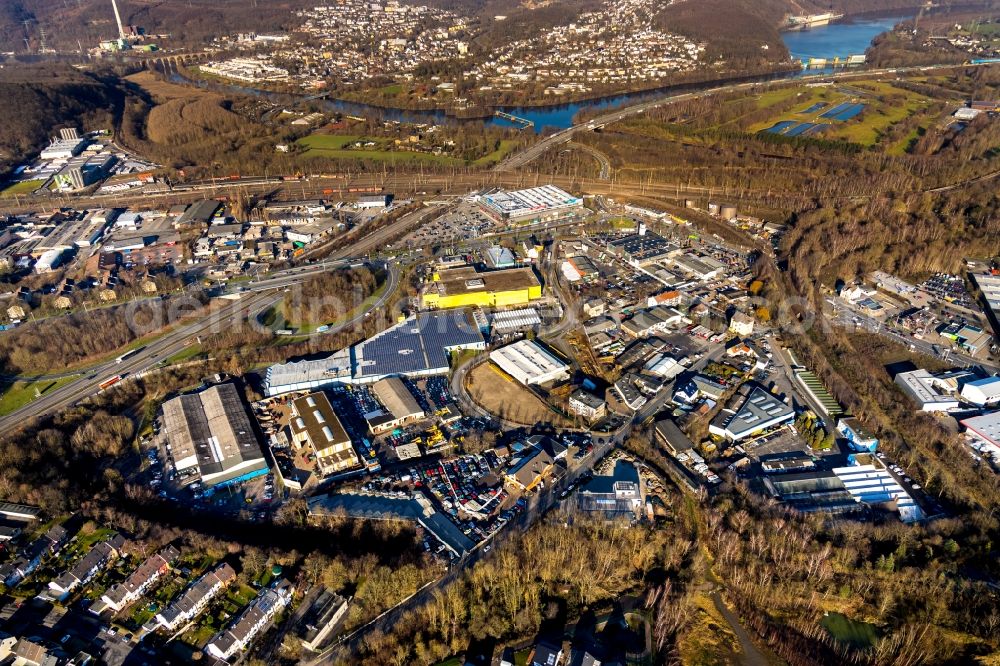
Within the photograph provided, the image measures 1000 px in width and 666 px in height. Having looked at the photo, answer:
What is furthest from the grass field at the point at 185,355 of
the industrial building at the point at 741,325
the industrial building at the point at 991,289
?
the industrial building at the point at 991,289

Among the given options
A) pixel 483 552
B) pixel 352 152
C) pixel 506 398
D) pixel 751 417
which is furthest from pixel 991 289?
pixel 352 152

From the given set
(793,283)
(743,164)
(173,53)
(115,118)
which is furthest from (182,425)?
(173,53)

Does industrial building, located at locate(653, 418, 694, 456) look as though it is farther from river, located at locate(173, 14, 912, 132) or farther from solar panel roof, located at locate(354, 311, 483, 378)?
river, located at locate(173, 14, 912, 132)

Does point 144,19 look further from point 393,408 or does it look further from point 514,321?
point 393,408

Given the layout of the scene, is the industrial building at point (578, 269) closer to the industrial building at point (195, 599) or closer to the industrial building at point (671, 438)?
the industrial building at point (671, 438)

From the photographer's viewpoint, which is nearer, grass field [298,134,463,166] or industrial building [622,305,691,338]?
industrial building [622,305,691,338]

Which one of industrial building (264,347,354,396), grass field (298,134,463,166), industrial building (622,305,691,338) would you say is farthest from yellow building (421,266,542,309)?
grass field (298,134,463,166)
